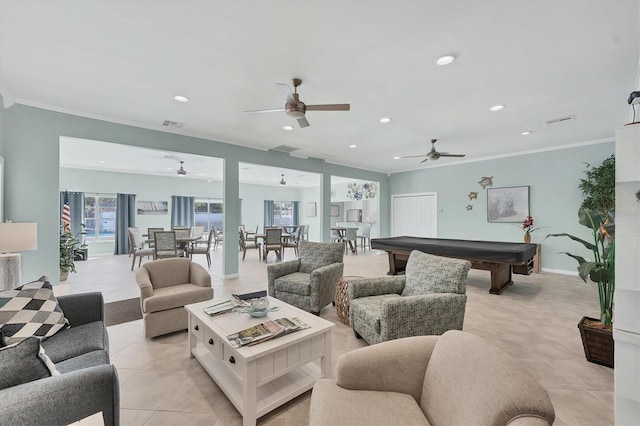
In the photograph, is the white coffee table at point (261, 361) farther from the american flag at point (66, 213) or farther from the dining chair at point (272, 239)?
the american flag at point (66, 213)

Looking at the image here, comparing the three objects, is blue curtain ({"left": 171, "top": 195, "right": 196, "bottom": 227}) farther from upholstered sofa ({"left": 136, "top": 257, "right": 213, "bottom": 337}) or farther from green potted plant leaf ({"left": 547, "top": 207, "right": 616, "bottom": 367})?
green potted plant leaf ({"left": 547, "top": 207, "right": 616, "bottom": 367})

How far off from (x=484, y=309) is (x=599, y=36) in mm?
2959

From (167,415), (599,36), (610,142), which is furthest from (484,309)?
(610,142)

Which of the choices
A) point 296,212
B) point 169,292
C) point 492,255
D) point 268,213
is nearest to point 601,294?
point 492,255

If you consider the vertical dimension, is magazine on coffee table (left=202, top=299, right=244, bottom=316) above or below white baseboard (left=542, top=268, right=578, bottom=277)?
above

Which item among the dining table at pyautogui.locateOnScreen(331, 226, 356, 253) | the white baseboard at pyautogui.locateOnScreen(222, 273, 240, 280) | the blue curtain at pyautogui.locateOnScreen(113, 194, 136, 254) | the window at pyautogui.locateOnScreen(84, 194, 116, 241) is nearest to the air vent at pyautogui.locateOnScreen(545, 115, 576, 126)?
the dining table at pyautogui.locateOnScreen(331, 226, 356, 253)

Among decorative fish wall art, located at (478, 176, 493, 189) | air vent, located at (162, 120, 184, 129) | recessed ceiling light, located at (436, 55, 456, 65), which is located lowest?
decorative fish wall art, located at (478, 176, 493, 189)

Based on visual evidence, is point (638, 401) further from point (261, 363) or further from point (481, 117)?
point (481, 117)

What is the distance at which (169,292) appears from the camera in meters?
2.88

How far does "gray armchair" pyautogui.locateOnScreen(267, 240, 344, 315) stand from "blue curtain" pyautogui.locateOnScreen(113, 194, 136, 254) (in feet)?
24.2

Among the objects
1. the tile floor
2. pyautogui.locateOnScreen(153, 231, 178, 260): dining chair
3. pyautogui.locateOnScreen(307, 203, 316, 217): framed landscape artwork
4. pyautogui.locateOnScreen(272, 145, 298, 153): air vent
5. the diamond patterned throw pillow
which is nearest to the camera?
the diamond patterned throw pillow

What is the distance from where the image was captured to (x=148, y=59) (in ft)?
8.21

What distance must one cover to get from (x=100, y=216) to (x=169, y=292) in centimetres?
775

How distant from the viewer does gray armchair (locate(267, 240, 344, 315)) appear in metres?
3.17
